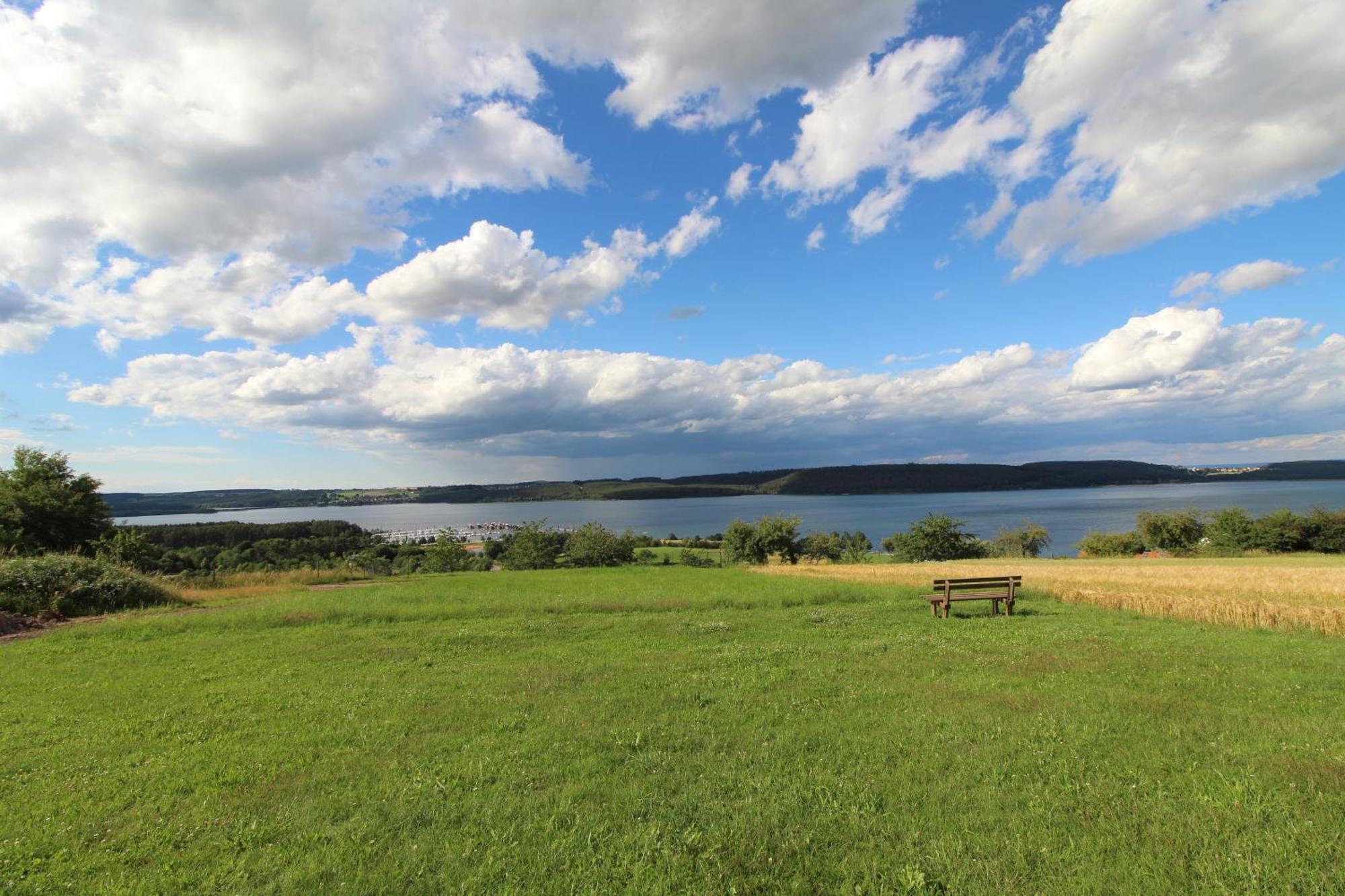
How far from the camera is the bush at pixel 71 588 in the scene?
18984 millimetres

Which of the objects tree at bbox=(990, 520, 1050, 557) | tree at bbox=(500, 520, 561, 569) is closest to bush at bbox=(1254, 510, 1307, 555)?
tree at bbox=(990, 520, 1050, 557)

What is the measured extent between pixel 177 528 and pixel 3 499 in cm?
5831

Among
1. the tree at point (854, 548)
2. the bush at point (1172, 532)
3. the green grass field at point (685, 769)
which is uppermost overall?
the green grass field at point (685, 769)

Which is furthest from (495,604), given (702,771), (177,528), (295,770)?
(177,528)

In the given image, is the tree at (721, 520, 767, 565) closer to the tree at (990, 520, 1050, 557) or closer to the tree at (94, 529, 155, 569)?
the tree at (990, 520, 1050, 557)

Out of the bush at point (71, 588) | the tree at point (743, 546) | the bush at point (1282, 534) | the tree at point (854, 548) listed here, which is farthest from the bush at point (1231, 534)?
the bush at point (71, 588)

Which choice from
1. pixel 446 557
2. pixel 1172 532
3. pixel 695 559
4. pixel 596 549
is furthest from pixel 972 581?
pixel 1172 532

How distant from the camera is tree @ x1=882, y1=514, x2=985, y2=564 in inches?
2598

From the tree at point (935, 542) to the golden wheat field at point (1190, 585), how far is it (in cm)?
2201

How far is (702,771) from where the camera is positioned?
20.6ft

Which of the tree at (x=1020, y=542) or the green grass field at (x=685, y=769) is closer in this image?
the green grass field at (x=685, y=769)

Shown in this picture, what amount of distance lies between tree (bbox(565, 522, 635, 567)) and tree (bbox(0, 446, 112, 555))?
34172mm

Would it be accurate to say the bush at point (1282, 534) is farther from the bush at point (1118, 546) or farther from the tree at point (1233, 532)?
the bush at point (1118, 546)

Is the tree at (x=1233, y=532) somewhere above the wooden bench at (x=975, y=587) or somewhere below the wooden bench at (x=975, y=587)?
below
